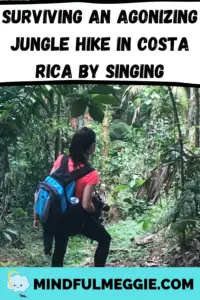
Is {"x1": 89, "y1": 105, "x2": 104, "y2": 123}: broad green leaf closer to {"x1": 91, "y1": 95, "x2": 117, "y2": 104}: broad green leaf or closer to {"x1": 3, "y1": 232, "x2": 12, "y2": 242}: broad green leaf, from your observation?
{"x1": 91, "y1": 95, "x2": 117, "y2": 104}: broad green leaf

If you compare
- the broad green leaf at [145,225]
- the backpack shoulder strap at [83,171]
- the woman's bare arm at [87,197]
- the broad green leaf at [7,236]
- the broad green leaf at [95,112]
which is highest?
the broad green leaf at [95,112]

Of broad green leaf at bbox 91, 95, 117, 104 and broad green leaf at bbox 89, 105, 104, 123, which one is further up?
broad green leaf at bbox 91, 95, 117, 104

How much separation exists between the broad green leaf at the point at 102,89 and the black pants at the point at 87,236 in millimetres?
925

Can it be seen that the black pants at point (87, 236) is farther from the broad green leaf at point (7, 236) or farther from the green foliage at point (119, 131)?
the green foliage at point (119, 131)

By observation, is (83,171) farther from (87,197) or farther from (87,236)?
(87,236)

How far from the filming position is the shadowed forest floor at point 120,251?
417 centimetres

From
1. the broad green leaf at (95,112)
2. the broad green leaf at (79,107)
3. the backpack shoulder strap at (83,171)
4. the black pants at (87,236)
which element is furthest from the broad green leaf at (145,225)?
the broad green leaf at (79,107)

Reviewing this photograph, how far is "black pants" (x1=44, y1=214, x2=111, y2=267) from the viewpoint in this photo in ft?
13.7

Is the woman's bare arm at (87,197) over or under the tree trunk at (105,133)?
under

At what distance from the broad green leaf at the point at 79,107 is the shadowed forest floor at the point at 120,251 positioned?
877 mm

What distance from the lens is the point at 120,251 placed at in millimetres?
4180

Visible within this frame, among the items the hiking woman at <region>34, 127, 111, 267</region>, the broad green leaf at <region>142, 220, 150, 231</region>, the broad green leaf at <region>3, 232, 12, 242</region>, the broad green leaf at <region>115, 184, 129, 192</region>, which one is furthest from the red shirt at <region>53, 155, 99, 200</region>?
the broad green leaf at <region>3, 232, 12, 242</region>

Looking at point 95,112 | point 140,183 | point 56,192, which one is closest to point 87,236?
point 56,192

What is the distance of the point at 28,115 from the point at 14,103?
0.47 feet
